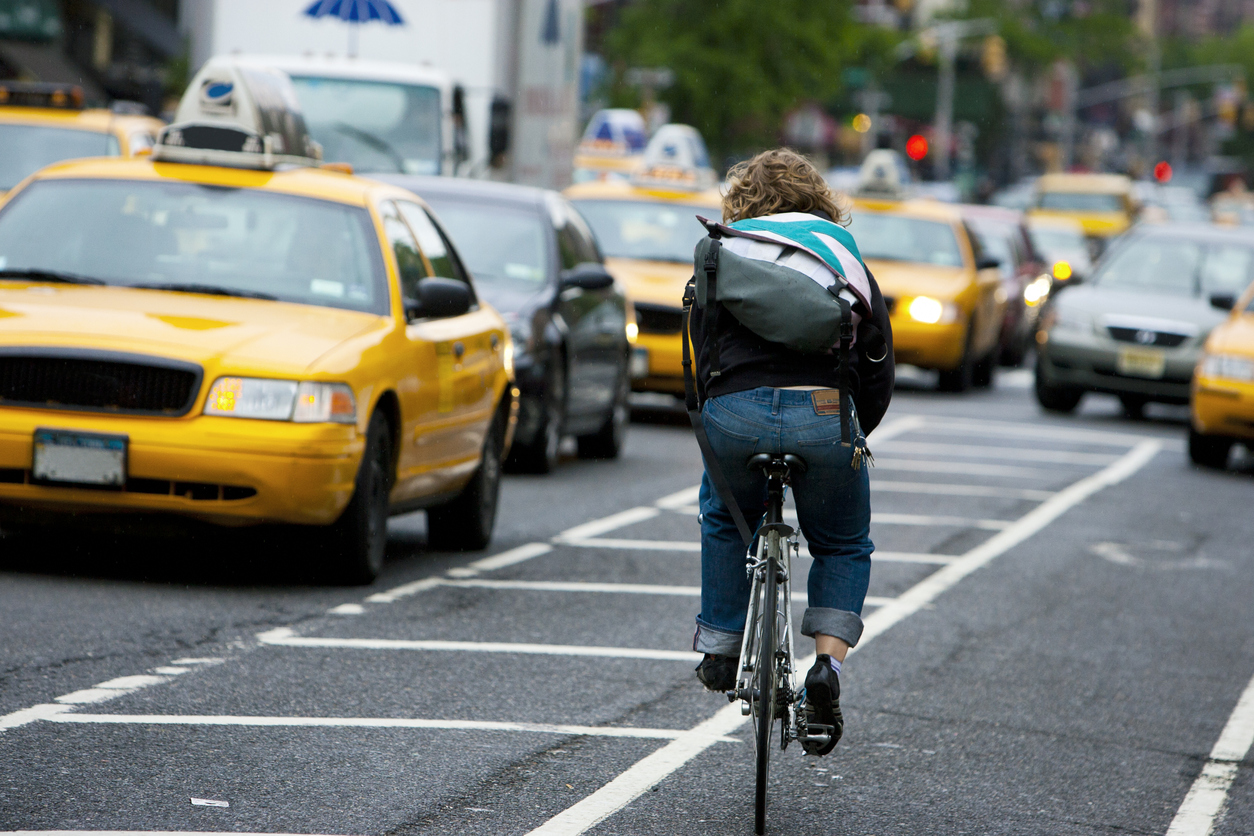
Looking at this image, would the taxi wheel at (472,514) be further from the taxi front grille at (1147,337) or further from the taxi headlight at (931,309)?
the taxi headlight at (931,309)

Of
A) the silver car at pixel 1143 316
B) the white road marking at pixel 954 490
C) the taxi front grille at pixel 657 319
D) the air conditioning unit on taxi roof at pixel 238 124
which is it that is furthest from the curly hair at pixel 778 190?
the silver car at pixel 1143 316

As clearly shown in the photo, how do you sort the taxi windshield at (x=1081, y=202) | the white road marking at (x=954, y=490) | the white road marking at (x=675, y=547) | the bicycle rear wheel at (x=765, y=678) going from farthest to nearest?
the taxi windshield at (x=1081, y=202) → the white road marking at (x=954, y=490) → the white road marking at (x=675, y=547) → the bicycle rear wheel at (x=765, y=678)

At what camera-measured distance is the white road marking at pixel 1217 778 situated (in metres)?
5.54

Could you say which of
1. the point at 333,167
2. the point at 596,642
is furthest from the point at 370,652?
the point at 333,167

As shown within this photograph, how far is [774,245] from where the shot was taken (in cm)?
527

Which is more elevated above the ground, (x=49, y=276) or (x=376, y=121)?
(x=376, y=121)

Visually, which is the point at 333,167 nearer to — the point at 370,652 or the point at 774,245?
the point at 370,652

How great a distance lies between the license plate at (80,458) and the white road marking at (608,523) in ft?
9.73

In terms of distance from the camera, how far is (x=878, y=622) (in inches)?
332

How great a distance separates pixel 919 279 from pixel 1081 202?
75.0ft

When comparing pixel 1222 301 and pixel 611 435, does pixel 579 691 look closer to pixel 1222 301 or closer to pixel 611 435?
pixel 611 435

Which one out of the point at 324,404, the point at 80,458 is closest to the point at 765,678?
the point at 324,404

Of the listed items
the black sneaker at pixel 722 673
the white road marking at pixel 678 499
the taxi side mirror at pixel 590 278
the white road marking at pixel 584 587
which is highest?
the taxi side mirror at pixel 590 278

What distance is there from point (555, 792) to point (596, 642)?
87.9 inches
